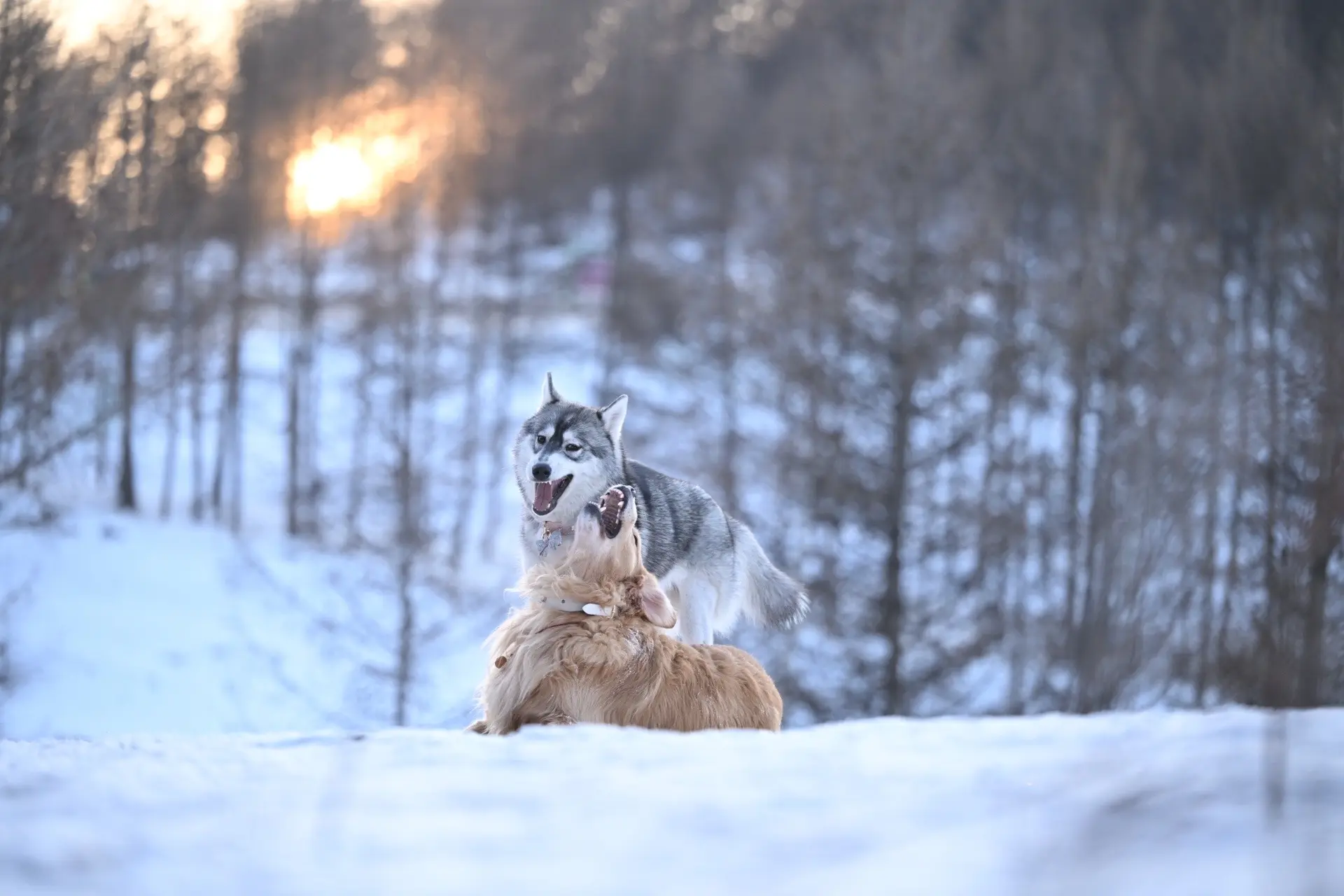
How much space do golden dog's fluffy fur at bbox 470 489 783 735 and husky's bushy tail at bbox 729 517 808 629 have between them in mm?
3436

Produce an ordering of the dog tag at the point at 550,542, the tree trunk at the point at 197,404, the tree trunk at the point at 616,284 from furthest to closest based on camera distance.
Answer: the tree trunk at the point at 616,284 < the tree trunk at the point at 197,404 < the dog tag at the point at 550,542

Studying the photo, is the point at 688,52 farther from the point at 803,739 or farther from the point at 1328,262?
the point at 803,739

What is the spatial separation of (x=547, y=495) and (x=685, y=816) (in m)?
5.18

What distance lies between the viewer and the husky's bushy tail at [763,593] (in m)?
8.38

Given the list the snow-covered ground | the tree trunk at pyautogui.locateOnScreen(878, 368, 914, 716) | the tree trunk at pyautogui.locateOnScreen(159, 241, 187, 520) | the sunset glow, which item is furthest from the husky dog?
the sunset glow

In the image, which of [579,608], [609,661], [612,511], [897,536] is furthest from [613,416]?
[897,536]

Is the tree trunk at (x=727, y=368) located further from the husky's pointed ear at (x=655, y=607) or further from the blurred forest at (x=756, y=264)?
the husky's pointed ear at (x=655, y=607)

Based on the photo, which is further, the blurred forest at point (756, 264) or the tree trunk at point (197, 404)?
the tree trunk at point (197, 404)

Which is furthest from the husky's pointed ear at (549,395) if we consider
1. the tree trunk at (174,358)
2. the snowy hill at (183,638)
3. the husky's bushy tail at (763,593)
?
the tree trunk at (174,358)

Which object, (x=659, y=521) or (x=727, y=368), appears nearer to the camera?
(x=659, y=521)

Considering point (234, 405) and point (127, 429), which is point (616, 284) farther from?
point (127, 429)

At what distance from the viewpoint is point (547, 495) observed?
795 cm

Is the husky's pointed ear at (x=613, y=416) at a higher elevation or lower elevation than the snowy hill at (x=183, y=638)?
higher

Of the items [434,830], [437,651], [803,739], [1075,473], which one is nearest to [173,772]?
[434,830]
